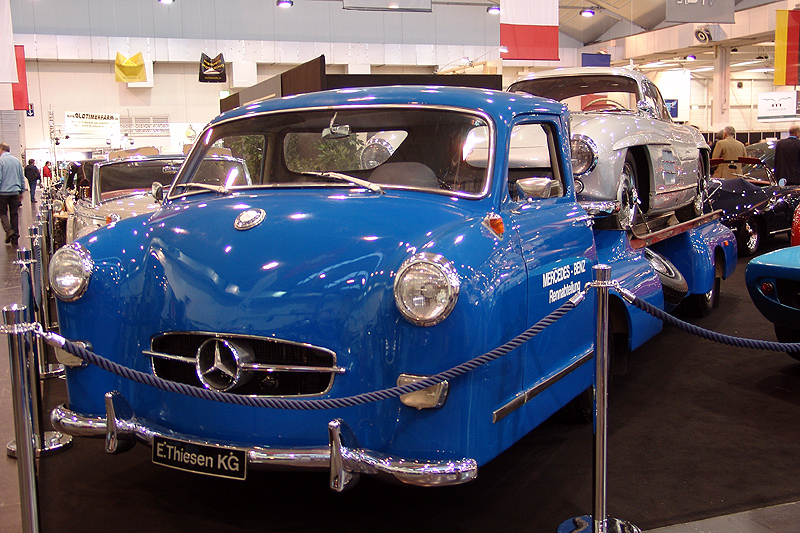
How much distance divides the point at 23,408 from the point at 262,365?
854 millimetres

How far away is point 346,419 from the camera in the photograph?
2824 millimetres

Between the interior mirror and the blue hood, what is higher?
the interior mirror

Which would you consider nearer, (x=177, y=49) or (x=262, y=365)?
(x=262, y=365)

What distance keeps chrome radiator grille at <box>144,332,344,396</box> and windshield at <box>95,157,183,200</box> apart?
6.79 meters

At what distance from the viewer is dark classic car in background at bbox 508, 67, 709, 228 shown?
19.0 feet

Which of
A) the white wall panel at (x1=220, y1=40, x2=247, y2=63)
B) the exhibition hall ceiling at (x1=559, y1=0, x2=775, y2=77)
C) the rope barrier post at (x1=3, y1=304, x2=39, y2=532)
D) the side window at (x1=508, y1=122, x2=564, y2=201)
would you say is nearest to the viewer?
the rope barrier post at (x1=3, y1=304, x2=39, y2=532)

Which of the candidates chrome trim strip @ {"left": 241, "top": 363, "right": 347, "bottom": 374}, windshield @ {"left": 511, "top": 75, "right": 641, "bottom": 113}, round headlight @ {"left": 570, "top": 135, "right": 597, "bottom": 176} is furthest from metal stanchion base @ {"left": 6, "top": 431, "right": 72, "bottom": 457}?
windshield @ {"left": 511, "top": 75, "right": 641, "bottom": 113}

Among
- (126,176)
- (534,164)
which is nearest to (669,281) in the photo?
(534,164)

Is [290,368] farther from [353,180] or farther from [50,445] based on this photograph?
[50,445]

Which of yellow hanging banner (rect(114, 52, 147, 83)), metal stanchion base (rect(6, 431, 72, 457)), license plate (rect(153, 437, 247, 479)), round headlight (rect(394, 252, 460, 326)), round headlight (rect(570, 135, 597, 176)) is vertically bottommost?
metal stanchion base (rect(6, 431, 72, 457))

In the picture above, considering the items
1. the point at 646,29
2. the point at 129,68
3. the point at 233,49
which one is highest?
the point at 233,49

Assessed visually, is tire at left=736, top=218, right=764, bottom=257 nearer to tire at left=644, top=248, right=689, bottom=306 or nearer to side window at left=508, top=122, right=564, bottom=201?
tire at left=644, top=248, right=689, bottom=306

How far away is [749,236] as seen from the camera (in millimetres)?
10750

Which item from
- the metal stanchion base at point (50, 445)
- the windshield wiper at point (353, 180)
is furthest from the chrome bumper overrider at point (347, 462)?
the metal stanchion base at point (50, 445)
